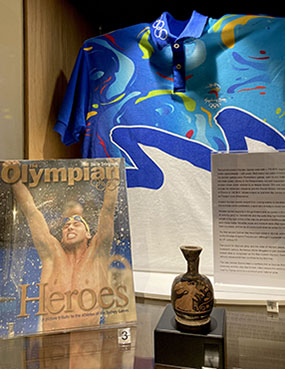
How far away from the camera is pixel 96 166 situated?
84cm

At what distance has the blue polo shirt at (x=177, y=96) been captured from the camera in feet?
3.44

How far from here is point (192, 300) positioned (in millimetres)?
645

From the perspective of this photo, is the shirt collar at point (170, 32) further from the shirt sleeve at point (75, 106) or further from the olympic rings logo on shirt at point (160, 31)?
the shirt sleeve at point (75, 106)

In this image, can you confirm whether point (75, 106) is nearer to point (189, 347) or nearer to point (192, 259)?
point (192, 259)

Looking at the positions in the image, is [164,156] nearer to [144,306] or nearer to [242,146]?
[242,146]

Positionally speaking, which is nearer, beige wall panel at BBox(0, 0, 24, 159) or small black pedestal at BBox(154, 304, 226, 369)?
small black pedestal at BBox(154, 304, 226, 369)

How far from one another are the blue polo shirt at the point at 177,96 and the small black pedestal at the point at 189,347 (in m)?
0.46

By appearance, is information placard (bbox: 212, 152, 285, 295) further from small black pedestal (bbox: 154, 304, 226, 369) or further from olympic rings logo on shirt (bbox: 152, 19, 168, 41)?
olympic rings logo on shirt (bbox: 152, 19, 168, 41)

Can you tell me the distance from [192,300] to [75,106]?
0.84m

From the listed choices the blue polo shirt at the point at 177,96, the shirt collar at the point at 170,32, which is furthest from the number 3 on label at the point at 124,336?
the shirt collar at the point at 170,32

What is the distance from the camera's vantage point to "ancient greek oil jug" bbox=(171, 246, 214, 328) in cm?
65

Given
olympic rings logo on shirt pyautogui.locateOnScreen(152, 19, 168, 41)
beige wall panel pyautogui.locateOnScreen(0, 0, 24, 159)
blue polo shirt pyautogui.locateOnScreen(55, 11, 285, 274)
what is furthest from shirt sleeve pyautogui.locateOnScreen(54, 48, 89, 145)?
olympic rings logo on shirt pyautogui.locateOnScreen(152, 19, 168, 41)

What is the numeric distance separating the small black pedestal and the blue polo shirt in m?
0.46

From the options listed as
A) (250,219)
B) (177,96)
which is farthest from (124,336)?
(177,96)
